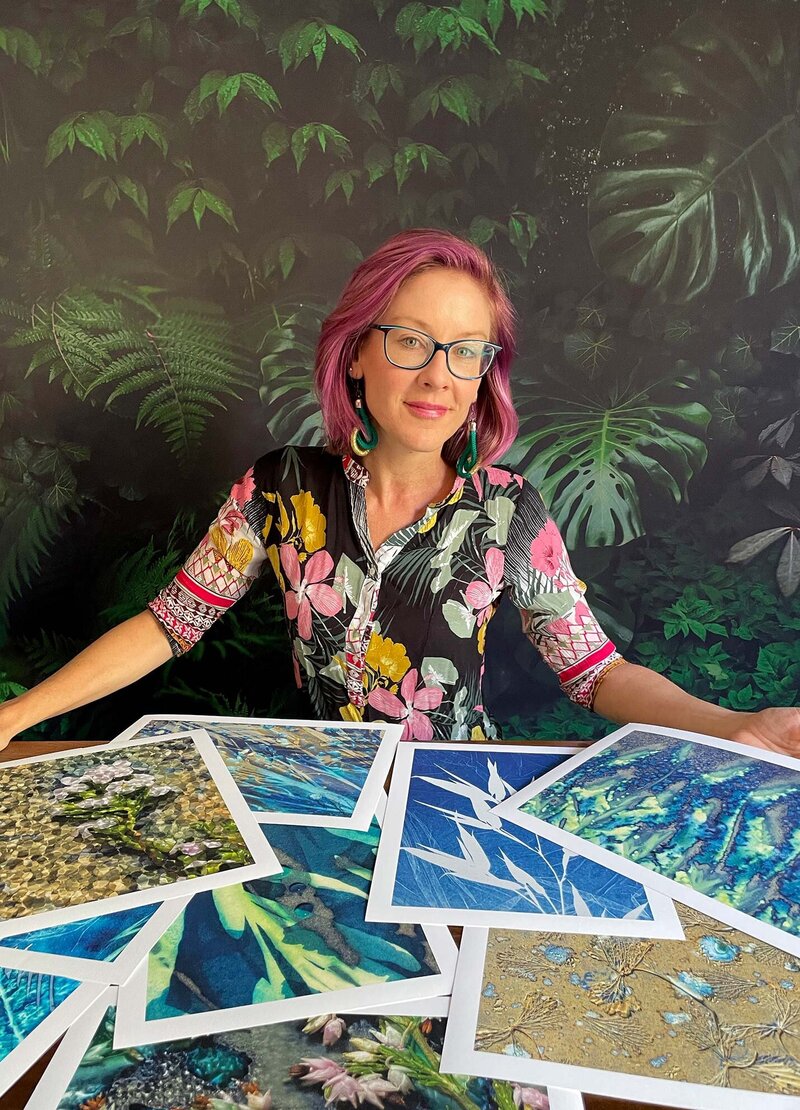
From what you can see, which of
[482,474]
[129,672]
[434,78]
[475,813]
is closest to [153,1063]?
[475,813]

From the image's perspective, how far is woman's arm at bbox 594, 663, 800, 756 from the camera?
941 mm

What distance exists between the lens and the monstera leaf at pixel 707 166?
1.71 m

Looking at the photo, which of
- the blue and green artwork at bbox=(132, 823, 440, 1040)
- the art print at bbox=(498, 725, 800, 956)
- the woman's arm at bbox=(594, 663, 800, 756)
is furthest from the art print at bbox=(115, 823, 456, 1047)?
the woman's arm at bbox=(594, 663, 800, 756)

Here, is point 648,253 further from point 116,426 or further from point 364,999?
point 364,999

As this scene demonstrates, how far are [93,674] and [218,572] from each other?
28 centimetres

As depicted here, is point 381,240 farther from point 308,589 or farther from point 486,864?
point 486,864

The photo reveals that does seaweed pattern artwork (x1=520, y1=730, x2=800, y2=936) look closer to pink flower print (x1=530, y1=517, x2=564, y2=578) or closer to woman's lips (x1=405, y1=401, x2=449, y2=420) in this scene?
pink flower print (x1=530, y1=517, x2=564, y2=578)

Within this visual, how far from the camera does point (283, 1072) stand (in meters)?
0.52

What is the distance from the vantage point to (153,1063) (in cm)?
53

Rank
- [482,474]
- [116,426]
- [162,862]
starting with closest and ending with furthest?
1. [162,862]
2. [482,474]
3. [116,426]

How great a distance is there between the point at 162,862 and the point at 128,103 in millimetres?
1712

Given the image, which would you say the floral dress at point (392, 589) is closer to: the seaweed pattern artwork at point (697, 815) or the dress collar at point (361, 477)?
the dress collar at point (361, 477)

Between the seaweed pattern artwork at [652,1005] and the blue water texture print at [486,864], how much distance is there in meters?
0.04

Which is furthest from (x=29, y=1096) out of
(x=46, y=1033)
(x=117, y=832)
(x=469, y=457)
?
(x=469, y=457)
